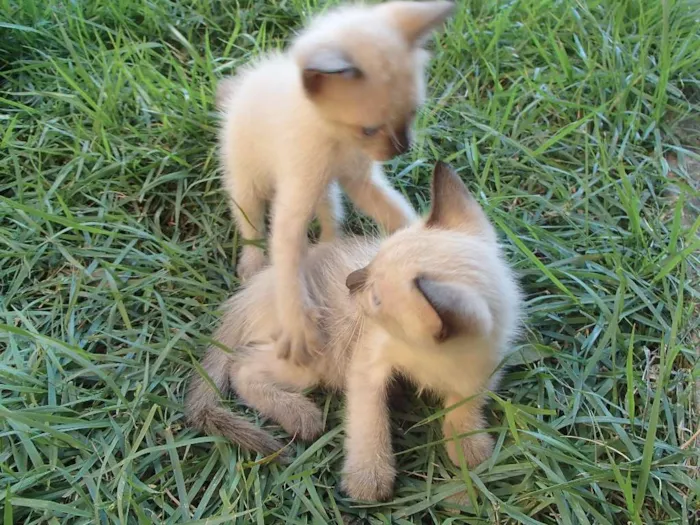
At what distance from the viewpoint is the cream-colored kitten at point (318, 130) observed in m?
1.60

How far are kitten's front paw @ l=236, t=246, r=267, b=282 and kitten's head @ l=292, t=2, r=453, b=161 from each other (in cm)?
63

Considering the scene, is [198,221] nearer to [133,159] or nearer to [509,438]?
[133,159]

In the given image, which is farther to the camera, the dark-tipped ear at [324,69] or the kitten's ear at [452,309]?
the dark-tipped ear at [324,69]

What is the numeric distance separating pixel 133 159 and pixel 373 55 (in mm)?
1233

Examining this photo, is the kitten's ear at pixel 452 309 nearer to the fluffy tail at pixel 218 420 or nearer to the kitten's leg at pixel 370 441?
the kitten's leg at pixel 370 441

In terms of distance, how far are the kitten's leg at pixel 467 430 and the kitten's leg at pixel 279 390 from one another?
386 mm

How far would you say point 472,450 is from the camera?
1.75m

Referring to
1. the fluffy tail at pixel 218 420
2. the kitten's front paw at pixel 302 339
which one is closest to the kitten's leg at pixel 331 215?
the kitten's front paw at pixel 302 339

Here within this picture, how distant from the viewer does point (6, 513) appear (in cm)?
158

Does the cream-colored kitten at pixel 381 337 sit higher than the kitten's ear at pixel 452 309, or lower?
lower

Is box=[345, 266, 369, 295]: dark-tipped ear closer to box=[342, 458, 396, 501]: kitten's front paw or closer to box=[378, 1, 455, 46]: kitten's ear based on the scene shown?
box=[342, 458, 396, 501]: kitten's front paw

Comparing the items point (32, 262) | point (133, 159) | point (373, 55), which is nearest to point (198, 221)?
point (133, 159)

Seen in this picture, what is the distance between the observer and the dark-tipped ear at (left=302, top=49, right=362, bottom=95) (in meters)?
1.49

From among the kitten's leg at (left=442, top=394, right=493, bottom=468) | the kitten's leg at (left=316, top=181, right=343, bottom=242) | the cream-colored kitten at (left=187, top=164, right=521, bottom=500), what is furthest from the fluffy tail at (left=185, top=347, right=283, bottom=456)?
the kitten's leg at (left=316, top=181, right=343, bottom=242)
